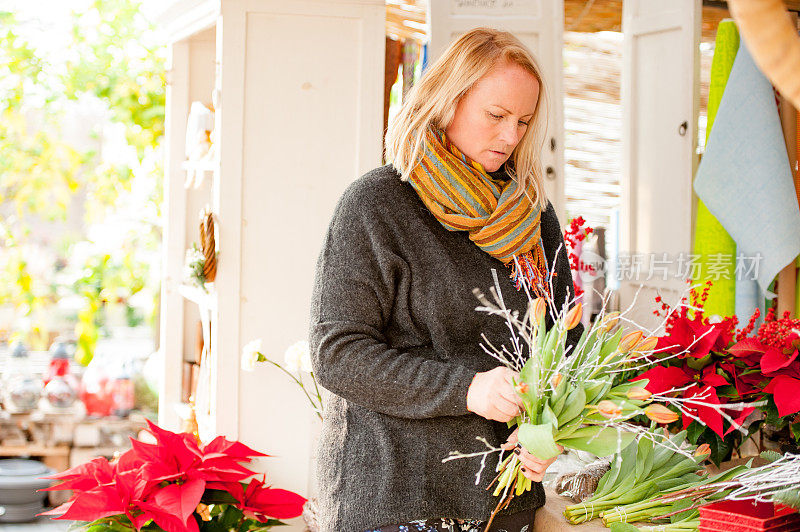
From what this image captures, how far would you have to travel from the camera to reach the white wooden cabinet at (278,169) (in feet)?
7.77

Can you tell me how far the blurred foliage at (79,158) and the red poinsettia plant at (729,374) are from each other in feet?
11.3

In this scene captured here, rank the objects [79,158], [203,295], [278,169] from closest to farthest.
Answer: [278,169] < [203,295] < [79,158]

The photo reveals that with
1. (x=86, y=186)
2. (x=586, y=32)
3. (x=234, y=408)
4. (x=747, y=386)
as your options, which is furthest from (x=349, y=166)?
(x=86, y=186)

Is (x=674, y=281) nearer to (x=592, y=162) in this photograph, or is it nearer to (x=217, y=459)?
(x=592, y=162)

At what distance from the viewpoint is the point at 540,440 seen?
110 centimetres

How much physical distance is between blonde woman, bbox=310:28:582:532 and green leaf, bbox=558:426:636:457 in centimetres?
6

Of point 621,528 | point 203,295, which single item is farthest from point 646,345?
point 203,295

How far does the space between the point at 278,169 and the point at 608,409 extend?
4.99ft

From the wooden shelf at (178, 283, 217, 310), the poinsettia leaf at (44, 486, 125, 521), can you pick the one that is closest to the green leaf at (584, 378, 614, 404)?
the poinsettia leaf at (44, 486, 125, 521)

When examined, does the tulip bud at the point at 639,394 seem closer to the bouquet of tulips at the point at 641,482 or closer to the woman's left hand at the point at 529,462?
the woman's left hand at the point at 529,462

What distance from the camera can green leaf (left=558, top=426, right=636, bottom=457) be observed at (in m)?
1.15

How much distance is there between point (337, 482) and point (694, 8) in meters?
2.39

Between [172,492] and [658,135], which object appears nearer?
[172,492]

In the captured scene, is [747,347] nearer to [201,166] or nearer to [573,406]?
[573,406]
